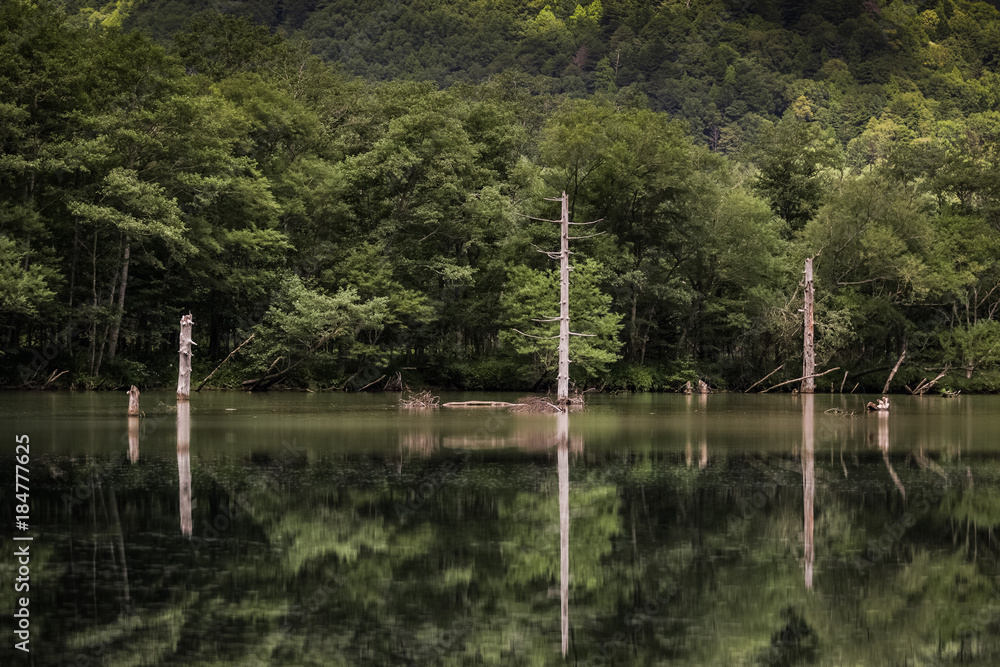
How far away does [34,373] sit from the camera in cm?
5147

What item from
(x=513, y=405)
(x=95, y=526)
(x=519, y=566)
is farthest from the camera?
(x=513, y=405)

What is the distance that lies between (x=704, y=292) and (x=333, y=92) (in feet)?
83.6

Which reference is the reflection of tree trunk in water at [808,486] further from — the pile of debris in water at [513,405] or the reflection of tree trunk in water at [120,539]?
the pile of debris in water at [513,405]

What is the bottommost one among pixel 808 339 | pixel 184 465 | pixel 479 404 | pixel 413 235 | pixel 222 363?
pixel 184 465

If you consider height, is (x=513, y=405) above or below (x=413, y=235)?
below

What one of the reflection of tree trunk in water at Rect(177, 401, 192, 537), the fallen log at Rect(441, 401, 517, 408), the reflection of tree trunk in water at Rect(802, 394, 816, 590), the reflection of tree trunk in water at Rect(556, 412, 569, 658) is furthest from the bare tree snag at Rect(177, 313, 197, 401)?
the reflection of tree trunk in water at Rect(802, 394, 816, 590)

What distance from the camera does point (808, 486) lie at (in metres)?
19.7

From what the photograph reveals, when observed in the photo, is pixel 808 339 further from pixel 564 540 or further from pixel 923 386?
pixel 564 540

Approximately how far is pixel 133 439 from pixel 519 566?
16.4 meters

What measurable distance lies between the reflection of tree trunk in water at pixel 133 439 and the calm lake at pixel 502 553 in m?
0.22

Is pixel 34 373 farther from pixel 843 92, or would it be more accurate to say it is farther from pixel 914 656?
pixel 843 92

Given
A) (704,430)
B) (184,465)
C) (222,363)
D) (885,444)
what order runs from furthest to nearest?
(222,363) → (704,430) → (885,444) → (184,465)

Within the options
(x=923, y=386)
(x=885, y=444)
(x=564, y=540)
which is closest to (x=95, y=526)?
(x=564, y=540)

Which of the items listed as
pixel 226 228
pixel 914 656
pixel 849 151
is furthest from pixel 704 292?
pixel 849 151
